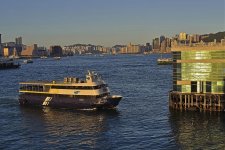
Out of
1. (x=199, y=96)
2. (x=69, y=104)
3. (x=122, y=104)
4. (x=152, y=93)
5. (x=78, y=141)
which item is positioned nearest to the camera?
(x=78, y=141)

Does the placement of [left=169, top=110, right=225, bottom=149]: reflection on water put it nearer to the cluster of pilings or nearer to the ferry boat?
the cluster of pilings

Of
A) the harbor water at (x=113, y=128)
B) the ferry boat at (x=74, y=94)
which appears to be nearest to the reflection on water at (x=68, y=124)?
the harbor water at (x=113, y=128)

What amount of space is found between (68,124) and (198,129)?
19649 mm

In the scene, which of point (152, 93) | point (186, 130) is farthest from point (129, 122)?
point (152, 93)

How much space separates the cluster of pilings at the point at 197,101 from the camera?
72688mm

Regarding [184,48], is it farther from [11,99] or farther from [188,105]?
[11,99]

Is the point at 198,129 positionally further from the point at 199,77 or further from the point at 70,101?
the point at 70,101

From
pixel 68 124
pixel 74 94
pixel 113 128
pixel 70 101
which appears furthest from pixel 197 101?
pixel 70 101

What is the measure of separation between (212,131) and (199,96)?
14.4 meters

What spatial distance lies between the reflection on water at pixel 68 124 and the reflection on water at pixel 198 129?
10383 mm

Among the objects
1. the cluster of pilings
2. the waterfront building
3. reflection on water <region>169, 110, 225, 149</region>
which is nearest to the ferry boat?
the cluster of pilings

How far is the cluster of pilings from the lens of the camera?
238ft

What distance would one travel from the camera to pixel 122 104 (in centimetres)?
8869

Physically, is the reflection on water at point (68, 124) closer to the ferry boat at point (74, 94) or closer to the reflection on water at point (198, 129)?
the ferry boat at point (74, 94)
